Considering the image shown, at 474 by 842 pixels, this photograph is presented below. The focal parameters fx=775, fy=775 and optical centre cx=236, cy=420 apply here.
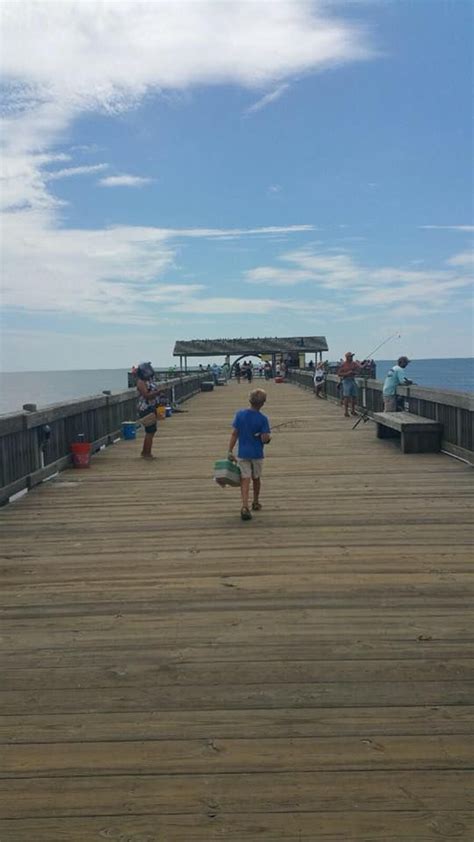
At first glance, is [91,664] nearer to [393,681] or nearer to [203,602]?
[203,602]

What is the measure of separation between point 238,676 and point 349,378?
623 inches

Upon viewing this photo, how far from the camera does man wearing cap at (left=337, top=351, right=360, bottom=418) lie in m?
18.8

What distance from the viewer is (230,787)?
2.90m

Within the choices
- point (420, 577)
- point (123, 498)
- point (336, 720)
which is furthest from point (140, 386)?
point (336, 720)

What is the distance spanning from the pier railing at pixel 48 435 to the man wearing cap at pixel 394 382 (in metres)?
5.36

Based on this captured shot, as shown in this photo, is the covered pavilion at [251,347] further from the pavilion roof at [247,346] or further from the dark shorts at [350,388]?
the dark shorts at [350,388]

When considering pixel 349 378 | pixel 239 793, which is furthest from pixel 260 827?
pixel 349 378

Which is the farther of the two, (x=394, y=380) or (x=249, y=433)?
(x=394, y=380)

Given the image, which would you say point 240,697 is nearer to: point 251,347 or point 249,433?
point 249,433

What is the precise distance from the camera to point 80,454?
1159 cm

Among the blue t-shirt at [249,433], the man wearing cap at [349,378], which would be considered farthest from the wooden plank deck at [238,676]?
the man wearing cap at [349,378]

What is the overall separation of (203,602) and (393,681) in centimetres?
163

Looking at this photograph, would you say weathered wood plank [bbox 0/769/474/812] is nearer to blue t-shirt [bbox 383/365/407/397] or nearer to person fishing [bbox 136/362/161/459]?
person fishing [bbox 136/362/161/459]

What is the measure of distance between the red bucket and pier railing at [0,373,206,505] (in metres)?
0.11
